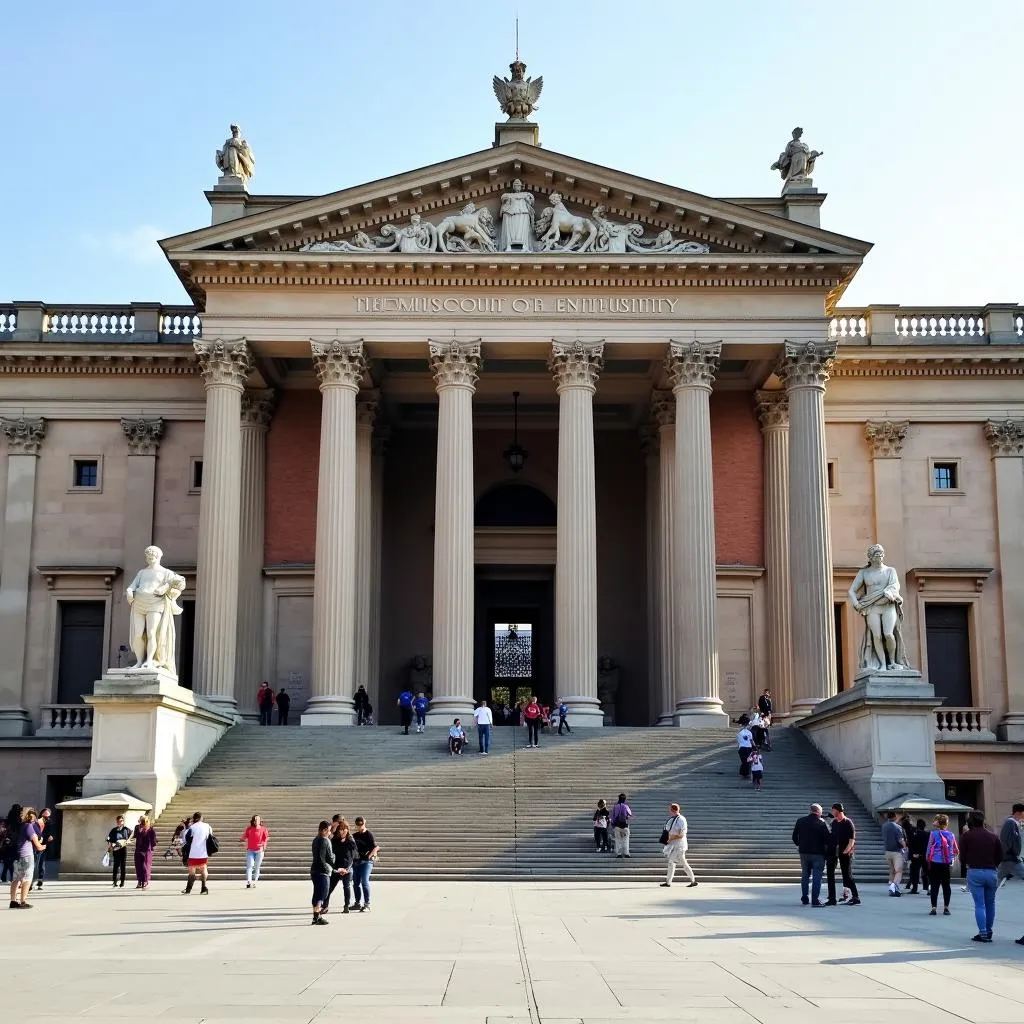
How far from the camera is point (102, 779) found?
31.5 m

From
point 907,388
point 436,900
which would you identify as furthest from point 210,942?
point 907,388

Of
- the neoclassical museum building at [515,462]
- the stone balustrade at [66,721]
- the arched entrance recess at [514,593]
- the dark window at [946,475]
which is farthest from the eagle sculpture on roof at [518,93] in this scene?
the stone balustrade at [66,721]

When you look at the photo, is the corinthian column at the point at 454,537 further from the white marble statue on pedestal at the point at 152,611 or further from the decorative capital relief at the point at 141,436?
the decorative capital relief at the point at 141,436

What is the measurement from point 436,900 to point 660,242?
2348 centimetres

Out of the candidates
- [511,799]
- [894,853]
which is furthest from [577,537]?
[894,853]

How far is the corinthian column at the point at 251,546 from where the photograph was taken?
42.7 m

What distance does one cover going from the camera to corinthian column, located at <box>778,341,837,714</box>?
39281 mm

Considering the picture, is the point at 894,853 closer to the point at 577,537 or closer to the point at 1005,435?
the point at 577,537

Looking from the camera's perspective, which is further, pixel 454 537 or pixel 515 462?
pixel 515 462

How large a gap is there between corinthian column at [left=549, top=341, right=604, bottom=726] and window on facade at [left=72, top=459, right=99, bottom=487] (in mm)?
16520

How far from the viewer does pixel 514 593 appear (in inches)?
2007

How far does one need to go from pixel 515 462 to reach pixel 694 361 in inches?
304

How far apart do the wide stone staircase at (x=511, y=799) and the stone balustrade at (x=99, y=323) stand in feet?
51.2

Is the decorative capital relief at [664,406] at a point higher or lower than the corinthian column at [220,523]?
higher
